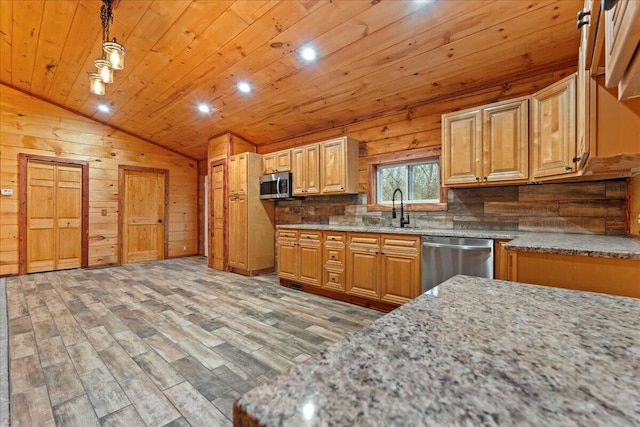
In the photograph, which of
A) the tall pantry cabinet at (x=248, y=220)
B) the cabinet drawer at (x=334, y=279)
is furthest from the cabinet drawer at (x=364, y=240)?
the tall pantry cabinet at (x=248, y=220)

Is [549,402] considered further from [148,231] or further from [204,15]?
[148,231]

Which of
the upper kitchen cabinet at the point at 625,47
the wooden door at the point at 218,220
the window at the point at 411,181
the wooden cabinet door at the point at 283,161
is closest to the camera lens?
the upper kitchen cabinet at the point at 625,47

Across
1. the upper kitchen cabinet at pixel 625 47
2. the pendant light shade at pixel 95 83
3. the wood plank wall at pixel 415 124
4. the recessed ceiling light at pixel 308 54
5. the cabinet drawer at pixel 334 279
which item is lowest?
the cabinet drawer at pixel 334 279

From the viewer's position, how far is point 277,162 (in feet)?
15.9

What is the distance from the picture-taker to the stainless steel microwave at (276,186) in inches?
182

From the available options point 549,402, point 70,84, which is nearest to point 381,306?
point 549,402

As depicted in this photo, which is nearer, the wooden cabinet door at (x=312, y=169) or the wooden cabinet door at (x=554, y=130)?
the wooden cabinet door at (x=554, y=130)

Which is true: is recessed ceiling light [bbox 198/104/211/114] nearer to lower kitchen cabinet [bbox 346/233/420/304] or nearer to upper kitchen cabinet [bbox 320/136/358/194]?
upper kitchen cabinet [bbox 320/136/358/194]

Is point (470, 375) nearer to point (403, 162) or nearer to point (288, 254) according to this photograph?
point (403, 162)

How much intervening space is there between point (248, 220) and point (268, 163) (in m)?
1.04

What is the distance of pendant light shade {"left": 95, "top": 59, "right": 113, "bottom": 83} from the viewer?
276 cm

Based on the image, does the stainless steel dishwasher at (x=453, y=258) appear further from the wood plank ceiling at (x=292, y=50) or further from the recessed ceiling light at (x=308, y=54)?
the recessed ceiling light at (x=308, y=54)

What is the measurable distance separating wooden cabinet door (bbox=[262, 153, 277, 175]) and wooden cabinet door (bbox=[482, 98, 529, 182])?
3.16 metres

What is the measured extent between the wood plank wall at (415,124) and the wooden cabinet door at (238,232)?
5.86 feet
